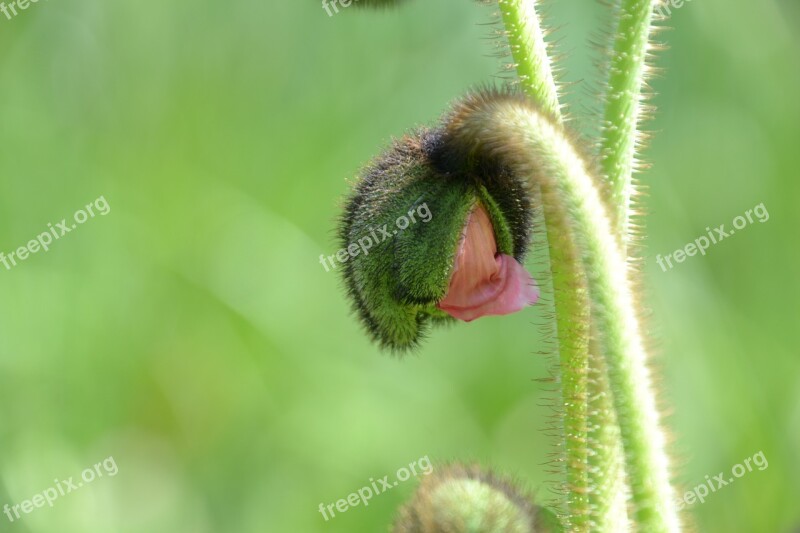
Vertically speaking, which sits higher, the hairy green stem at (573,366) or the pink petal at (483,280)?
the pink petal at (483,280)

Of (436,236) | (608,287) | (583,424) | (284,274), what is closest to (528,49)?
(436,236)

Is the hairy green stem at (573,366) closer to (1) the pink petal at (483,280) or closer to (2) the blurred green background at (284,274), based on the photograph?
(1) the pink petal at (483,280)

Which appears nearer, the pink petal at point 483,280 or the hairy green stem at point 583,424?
the hairy green stem at point 583,424

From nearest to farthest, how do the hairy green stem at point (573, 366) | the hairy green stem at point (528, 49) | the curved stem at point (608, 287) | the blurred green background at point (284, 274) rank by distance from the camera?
1. the curved stem at point (608, 287)
2. the hairy green stem at point (573, 366)
3. the hairy green stem at point (528, 49)
4. the blurred green background at point (284, 274)

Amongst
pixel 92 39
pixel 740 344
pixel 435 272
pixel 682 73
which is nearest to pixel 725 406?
pixel 740 344

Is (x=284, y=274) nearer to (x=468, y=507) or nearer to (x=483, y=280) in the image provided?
(x=483, y=280)

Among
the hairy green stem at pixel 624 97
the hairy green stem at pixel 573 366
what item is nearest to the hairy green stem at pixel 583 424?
the hairy green stem at pixel 573 366

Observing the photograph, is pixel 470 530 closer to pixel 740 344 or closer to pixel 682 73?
pixel 740 344

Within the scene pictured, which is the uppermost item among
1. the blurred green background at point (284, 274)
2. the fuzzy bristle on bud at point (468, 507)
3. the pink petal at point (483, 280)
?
the blurred green background at point (284, 274)
